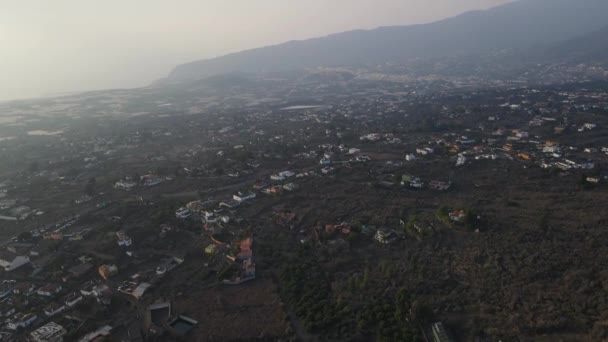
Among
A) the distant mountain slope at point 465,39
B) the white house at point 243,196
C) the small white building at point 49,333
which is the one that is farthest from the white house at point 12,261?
the distant mountain slope at point 465,39

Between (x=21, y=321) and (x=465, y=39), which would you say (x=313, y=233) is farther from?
(x=465, y=39)

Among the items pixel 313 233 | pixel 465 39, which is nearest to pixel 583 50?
pixel 465 39

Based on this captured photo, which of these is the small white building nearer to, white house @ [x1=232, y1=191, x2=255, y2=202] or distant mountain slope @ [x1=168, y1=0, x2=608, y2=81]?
white house @ [x1=232, y1=191, x2=255, y2=202]

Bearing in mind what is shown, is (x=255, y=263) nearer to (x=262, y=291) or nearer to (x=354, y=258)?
(x=262, y=291)

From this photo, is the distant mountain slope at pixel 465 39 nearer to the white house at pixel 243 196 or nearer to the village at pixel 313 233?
the village at pixel 313 233

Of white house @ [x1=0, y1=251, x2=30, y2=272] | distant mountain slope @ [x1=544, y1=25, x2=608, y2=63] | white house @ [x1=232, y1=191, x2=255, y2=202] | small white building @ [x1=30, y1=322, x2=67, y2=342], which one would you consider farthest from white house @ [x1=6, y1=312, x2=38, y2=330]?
distant mountain slope @ [x1=544, y1=25, x2=608, y2=63]
